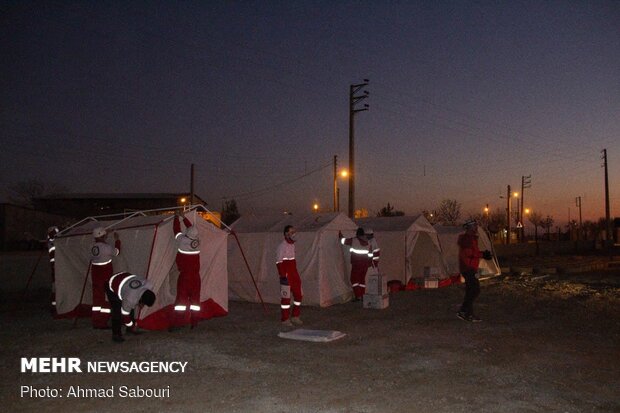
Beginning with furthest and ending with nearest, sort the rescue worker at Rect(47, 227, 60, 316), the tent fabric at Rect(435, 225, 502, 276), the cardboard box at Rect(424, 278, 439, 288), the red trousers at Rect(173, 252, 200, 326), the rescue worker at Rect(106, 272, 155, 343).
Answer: the tent fabric at Rect(435, 225, 502, 276), the cardboard box at Rect(424, 278, 439, 288), the rescue worker at Rect(47, 227, 60, 316), the red trousers at Rect(173, 252, 200, 326), the rescue worker at Rect(106, 272, 155, 343)

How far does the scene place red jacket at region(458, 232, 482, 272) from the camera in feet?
31.4

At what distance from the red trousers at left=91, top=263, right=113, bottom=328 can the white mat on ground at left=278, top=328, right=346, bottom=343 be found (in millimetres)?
3052

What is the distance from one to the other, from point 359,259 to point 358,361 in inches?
227

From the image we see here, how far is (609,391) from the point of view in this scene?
17.6 ft

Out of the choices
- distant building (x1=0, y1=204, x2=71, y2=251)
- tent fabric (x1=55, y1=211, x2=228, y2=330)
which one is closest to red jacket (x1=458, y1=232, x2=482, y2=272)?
tent fabric (x1=55, y1=211, x2=228, y2=330)

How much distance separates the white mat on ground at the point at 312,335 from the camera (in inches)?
305

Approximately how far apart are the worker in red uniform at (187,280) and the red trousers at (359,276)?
4447 millimetres

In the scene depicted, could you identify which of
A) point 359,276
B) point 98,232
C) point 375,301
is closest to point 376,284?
point 375,301

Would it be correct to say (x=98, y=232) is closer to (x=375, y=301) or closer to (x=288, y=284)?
(x=288, y=284)

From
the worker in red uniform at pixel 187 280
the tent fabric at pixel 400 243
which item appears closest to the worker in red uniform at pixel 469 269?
the worker in red uniform at pixel 187 280

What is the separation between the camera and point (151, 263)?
29.3ft

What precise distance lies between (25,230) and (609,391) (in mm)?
32864

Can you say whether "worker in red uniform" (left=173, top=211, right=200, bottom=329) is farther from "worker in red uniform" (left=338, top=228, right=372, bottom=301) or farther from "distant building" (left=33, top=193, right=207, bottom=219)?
"distant building" (left=33, top=193, right=207, bottom=219)

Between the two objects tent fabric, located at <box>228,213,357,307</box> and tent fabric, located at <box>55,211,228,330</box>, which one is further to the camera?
tent fabric, located at <box>228,213,357,307</box>
